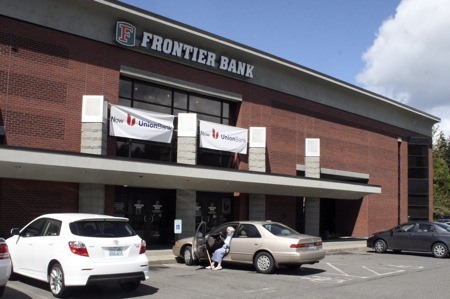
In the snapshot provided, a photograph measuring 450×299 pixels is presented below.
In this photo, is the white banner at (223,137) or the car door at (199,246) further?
the white banner at (223,137)

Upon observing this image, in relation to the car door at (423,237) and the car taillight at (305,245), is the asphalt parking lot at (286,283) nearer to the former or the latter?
the car taillight at (305,245)

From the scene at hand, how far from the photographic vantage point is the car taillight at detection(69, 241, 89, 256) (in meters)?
9.37

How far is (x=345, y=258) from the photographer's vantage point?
19.2m

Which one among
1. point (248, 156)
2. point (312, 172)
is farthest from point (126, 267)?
point (312, 172)

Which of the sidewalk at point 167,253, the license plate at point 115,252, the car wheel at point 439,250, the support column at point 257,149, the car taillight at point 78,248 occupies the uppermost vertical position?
the support column at point 257,149

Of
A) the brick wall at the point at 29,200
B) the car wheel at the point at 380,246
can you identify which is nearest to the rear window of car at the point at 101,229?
the brick wall at the point at 29,200

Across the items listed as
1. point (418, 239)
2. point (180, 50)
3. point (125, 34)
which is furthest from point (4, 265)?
point (418, 239)

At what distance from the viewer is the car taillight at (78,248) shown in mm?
9367

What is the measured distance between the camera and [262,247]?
46.1ft

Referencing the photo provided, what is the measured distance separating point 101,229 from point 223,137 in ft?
44.3

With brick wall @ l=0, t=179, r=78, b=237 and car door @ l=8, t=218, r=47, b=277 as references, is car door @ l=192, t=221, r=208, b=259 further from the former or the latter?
brick wall @ l=0, t=179, r=78, b=237

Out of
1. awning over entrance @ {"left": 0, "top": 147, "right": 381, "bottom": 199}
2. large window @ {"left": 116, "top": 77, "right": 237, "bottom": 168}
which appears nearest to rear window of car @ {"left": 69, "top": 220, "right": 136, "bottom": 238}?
awning over entrance @ {"left": 0, "top": 147, "right": 381, "bottom": 199}

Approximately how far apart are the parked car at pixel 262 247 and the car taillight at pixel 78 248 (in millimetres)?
5864

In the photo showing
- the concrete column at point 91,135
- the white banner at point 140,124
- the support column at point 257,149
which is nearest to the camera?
the concrete column at point 91,135
